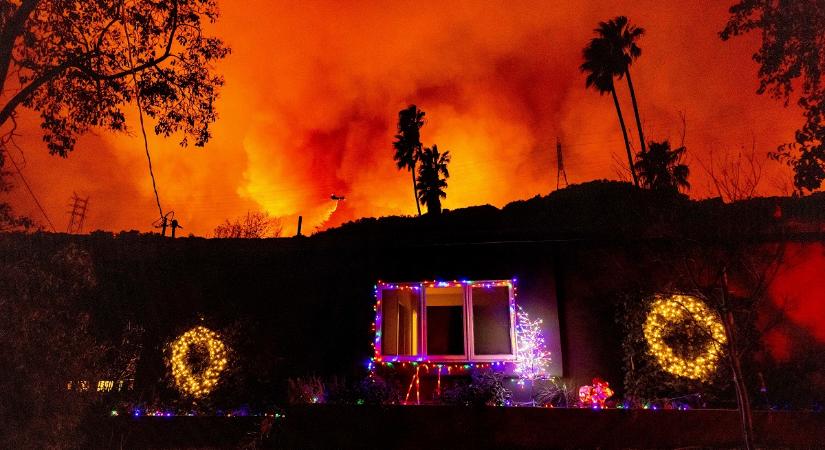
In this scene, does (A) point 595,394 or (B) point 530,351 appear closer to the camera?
(A) point 595,394

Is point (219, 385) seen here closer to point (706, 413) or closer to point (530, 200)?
point (706, 413)

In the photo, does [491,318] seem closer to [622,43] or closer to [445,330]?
[445,330]

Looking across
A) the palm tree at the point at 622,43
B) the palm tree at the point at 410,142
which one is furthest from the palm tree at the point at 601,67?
the palm tree at the point at 410,142

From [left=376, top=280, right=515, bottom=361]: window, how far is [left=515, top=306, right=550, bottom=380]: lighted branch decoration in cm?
15

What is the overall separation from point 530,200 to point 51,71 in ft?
105

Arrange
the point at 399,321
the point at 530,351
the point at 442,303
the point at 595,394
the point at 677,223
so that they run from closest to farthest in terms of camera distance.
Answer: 1. the point at 677,223
2. the point at 595,394
3. the point at 530,351
4. the point at 399,321
5. the point at 442,303

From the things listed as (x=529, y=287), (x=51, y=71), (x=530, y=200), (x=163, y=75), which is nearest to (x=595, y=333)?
(x=529, y=287)

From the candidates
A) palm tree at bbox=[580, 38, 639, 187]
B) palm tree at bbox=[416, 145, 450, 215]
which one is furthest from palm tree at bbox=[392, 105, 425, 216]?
palm tree at bbox=[580, 38, 639, 187]

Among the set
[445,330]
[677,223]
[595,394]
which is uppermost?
[677,223]

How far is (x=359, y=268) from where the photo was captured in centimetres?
1053

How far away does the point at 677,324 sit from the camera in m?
8.49

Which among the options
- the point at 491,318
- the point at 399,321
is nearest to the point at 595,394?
the point at 399,321

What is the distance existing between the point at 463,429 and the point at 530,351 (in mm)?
2114

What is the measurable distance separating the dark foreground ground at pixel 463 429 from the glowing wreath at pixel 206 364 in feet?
3.33
